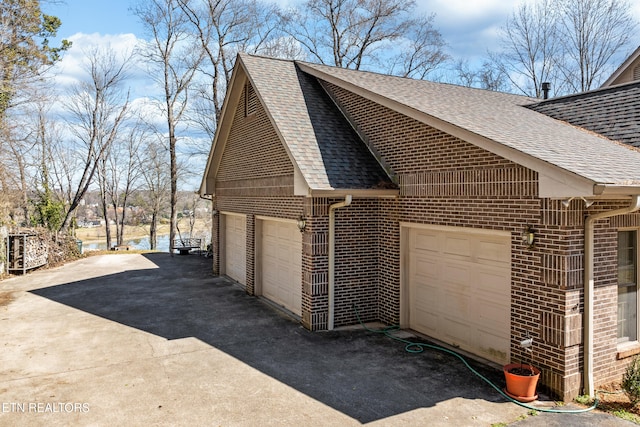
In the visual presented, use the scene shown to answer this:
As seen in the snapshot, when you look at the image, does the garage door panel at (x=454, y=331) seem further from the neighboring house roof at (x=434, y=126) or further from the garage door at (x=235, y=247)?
the garage door at (x=235, y=247)

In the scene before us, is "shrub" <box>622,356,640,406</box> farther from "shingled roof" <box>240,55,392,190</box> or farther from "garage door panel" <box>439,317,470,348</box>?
"shingled roof" <box>240,55,392,190</box>

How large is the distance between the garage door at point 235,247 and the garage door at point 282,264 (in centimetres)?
169

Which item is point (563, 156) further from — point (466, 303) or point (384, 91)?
point (384, 91)

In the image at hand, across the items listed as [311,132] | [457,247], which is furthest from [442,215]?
[311,132]

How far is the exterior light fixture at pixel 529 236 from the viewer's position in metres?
6.23

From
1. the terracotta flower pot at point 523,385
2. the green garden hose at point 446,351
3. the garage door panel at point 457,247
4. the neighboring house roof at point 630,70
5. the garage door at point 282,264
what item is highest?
the neighboring house roof at point 630,70

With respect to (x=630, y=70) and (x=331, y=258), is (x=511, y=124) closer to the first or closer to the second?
(x=331, y=258)

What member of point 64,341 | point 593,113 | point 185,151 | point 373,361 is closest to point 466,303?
point 373,361

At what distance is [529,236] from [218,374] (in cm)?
530

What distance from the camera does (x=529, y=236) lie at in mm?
6234

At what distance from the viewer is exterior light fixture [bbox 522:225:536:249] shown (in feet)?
20.4

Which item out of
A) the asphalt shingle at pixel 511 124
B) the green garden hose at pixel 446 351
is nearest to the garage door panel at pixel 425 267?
the green garden hose at pixel 446 351

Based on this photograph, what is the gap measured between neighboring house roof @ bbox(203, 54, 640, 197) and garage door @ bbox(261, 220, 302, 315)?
2208 mm

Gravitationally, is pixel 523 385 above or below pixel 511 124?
below
